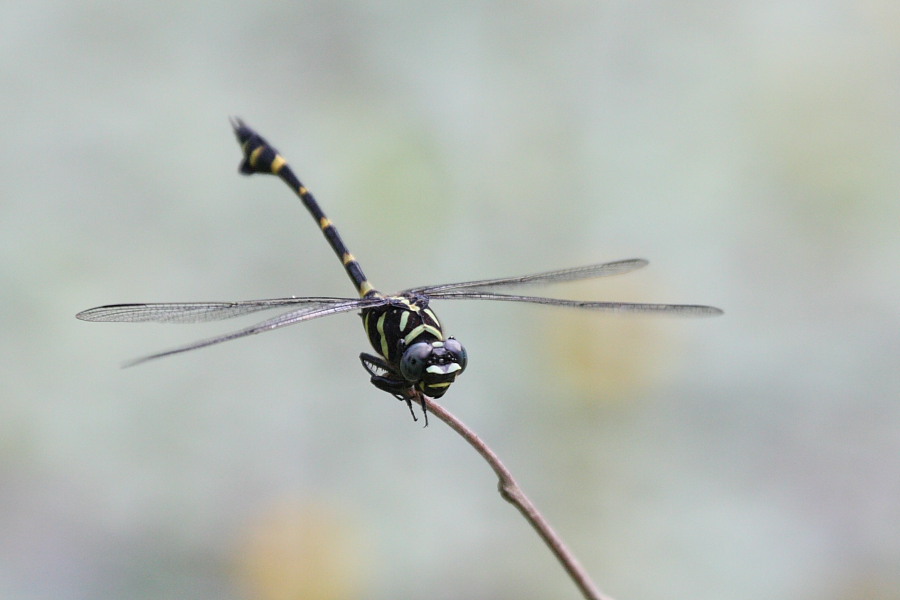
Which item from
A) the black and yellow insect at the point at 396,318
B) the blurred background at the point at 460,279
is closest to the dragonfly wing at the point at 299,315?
the black and yellow insect at the point at 396,318

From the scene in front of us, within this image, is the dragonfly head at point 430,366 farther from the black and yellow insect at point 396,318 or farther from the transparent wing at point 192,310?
the transparent wing at point 192,310

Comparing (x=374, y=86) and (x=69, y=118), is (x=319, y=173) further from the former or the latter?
(x=69, y=118)

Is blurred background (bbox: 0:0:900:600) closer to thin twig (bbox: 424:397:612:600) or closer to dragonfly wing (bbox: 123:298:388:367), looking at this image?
dragonfly wing (bbox: 123:298:388:367)

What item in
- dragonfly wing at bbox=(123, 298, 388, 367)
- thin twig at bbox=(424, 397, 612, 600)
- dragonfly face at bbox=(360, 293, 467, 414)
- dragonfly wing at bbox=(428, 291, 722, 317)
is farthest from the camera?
dragonfly wing at bbox=(428, 291, 722, 317)

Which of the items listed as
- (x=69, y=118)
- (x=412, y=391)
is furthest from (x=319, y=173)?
(x=412, y=391)

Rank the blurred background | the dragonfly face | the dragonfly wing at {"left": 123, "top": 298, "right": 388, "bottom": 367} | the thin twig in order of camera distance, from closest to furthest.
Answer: the thin twig
the dragonfly wing at {"left": 123, "top": 298, "right": 388, "bottom": 367}
the dragonfly face
the blurred background

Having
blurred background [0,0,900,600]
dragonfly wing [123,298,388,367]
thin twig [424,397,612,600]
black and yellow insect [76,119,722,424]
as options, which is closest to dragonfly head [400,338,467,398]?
black and yellow insect [76,119,722,424]

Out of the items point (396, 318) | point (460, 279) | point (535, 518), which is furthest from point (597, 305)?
point (460, 279)
